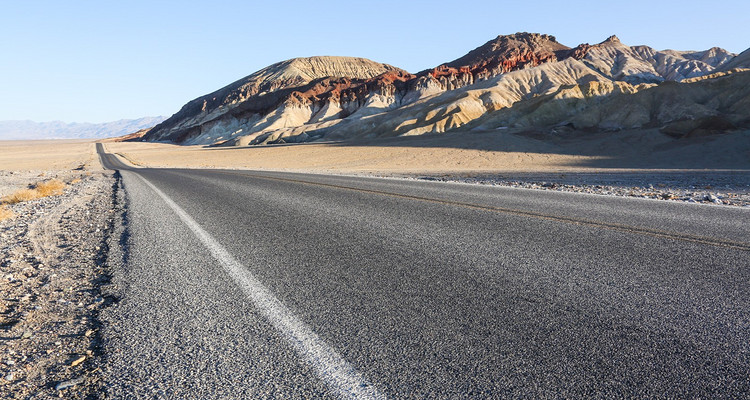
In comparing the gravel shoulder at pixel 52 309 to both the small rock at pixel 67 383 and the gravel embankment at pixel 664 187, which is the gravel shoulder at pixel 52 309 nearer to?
the small rock at pixel 67 383

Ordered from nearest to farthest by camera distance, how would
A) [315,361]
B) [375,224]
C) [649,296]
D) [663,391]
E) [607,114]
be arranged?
[663,391] → [315,361] → [649,296] → [375,224] → [607,114]

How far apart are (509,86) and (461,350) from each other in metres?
115

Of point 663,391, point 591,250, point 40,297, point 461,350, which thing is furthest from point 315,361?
point 591,250

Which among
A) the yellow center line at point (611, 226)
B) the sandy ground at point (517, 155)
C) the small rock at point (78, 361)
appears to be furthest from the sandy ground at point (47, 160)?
the small rock at point (78, 361)

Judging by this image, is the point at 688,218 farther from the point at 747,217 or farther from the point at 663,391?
the point at 663,391

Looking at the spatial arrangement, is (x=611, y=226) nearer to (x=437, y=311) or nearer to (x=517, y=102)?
(x=437, y=311)

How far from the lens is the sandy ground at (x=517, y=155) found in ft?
125

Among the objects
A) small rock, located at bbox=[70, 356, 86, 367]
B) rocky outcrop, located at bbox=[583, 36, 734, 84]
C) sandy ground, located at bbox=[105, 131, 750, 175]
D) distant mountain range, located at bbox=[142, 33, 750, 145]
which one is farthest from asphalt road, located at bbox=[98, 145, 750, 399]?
rocky outcrop, located at bbox=[583, 36, 734, 84]

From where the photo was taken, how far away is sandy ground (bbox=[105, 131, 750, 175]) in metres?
38.1

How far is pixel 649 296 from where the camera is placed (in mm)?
4016

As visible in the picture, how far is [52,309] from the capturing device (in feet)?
13.9

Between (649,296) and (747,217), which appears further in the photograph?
(747,217)

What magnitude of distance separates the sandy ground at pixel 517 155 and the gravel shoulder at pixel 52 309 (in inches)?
1001

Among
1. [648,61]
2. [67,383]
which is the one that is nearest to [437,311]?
[67,383]
